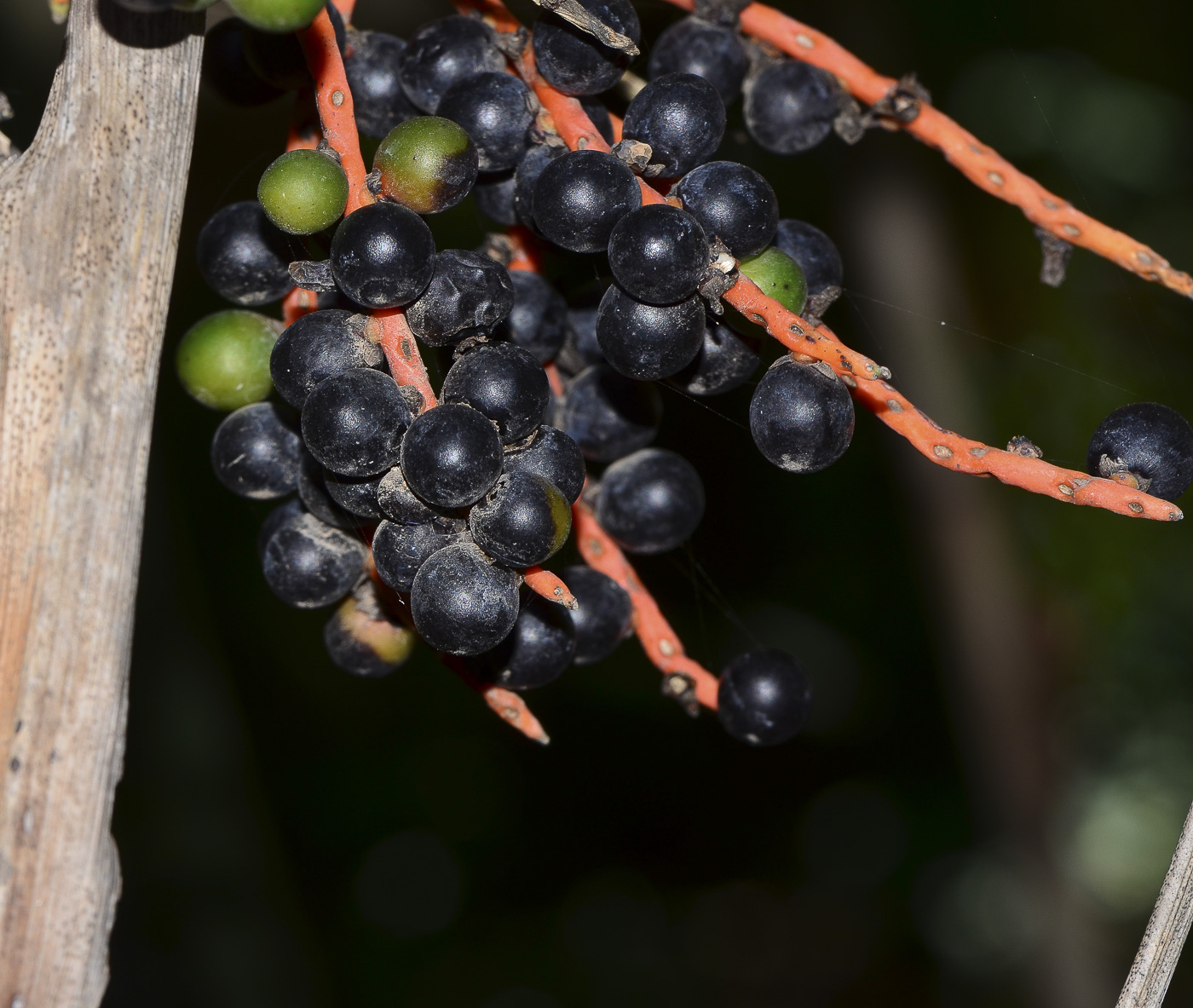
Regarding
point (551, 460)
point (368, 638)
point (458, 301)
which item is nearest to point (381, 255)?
point (458, 301)

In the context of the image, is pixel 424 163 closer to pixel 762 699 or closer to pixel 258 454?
pixel 258 454

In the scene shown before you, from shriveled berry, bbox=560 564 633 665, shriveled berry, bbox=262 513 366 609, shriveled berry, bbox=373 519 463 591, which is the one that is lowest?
shriveled berry, bbox=262 513 366 609

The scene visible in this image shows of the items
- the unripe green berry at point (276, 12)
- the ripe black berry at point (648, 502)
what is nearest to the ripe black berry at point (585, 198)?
the unripe green berry at point (276, 12)

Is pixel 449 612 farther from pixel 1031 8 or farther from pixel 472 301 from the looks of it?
pixel 1031 8

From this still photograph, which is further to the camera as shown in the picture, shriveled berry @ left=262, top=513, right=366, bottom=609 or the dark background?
the dark background

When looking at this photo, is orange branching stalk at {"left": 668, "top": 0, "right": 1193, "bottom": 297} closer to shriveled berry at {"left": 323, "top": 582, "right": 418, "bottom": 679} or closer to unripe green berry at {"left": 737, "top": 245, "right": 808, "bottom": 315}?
unripe green berry at {"left": 737, "top": 245, "right": 808, "bottom": 315}

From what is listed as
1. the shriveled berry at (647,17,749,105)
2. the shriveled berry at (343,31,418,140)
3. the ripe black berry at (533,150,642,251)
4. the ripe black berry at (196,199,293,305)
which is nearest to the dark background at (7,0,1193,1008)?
the shriveled berry at (647,17,749,105)

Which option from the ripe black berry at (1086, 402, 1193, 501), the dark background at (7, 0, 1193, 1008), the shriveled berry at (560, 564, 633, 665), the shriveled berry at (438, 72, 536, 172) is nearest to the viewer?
the ripe black berry at (1086, 402, 1193, 501)
